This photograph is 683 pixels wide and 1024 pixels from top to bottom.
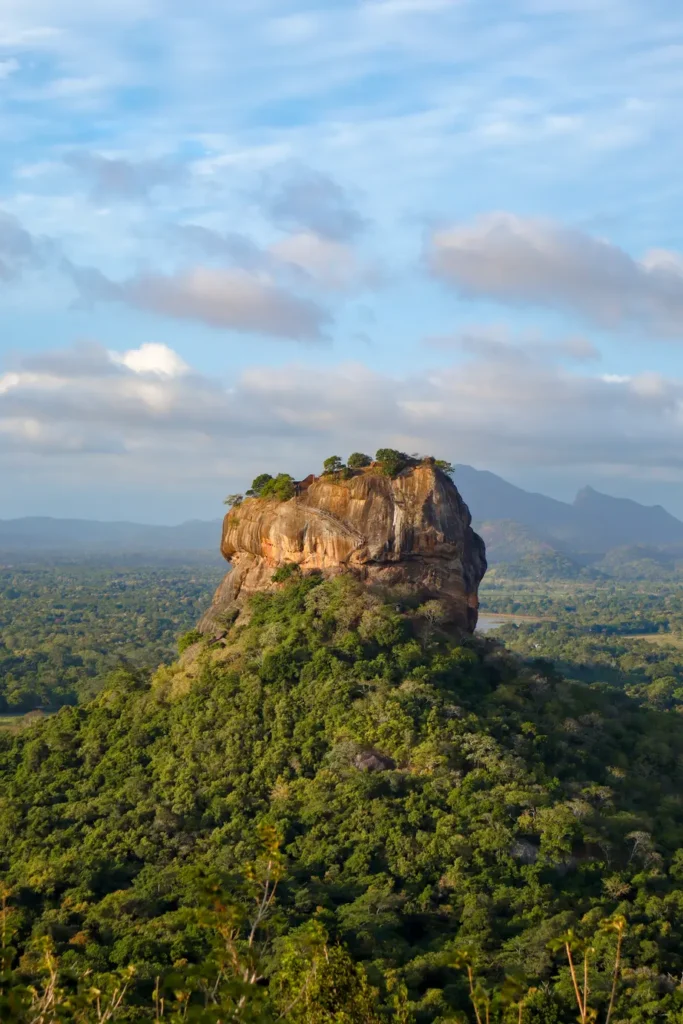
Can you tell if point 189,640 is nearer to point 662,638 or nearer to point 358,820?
point 358,820

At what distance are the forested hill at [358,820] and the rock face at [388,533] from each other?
4.46 feet

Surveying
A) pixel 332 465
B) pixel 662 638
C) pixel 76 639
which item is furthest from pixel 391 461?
pixel 662 638

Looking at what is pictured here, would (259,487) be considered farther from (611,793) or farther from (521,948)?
(521,948)

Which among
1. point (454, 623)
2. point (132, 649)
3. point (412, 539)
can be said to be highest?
point (412, 539)

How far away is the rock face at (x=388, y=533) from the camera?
48750mm

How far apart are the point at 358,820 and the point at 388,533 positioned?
15.3 metres

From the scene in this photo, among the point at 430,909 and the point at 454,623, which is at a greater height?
the point at 454,623

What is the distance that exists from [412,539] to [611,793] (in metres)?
15.0

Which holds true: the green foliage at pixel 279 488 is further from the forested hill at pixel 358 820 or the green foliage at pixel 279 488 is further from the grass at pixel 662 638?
the grass at pixel 662 638

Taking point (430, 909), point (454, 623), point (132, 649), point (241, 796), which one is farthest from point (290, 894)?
point (132, 649)

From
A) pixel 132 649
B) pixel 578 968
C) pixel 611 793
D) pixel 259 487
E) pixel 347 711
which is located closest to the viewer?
pixel 578 968

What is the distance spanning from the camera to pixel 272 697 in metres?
45.5

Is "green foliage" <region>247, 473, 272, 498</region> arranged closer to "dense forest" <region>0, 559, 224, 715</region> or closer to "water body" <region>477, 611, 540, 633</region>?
"dense forest" <region>0, 559, 224, 715</region>

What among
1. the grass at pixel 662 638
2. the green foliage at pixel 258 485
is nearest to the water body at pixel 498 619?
the grass at pixel 662 638
